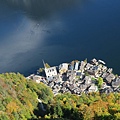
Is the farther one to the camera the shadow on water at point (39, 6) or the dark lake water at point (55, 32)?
the shadow on water at point (39, 6)

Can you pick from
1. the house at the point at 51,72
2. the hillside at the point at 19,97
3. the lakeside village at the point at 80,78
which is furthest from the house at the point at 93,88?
the house at the point at 51,72

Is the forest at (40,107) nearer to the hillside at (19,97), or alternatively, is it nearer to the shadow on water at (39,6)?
the hillside at (19,97)

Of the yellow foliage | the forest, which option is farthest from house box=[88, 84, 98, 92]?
the yellow foliage

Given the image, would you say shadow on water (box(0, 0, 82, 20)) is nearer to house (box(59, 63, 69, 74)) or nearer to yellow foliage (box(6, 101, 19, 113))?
house (box(59, 63, 69, 74))

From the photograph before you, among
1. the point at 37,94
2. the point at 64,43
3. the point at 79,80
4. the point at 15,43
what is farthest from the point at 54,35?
the point at 37,94

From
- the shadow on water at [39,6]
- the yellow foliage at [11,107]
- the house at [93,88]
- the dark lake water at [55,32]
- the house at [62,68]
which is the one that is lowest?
the yellow foliage at [11,107]

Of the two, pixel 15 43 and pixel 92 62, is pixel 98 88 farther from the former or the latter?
pixel 15 43
